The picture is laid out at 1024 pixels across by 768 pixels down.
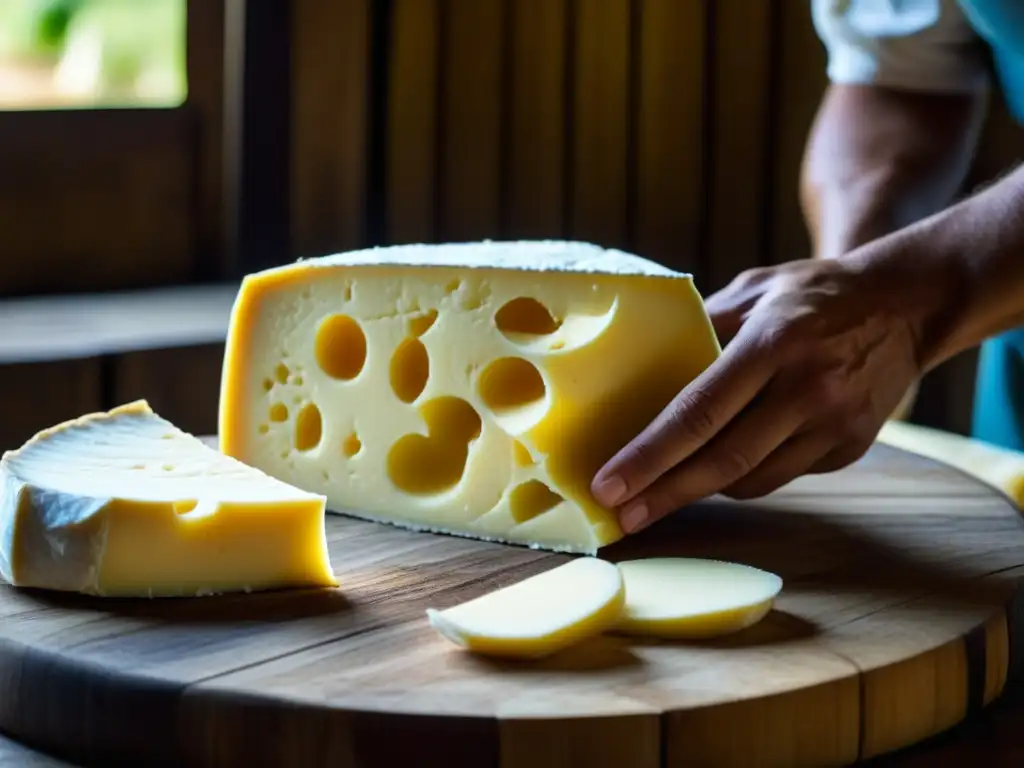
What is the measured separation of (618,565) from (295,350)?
400mm

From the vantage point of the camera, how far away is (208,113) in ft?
7.97

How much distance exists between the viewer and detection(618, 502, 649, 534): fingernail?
1.24 metres

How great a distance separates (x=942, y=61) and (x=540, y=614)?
1169 millimetres

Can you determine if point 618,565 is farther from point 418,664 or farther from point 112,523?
point 112,523

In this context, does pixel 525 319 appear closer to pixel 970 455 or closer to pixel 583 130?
pixel 970 455

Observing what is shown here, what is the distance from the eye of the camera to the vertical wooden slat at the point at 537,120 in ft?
8.74

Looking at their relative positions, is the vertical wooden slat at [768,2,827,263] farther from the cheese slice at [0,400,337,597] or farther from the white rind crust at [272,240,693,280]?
the cheese slice at [0,400,337,597]

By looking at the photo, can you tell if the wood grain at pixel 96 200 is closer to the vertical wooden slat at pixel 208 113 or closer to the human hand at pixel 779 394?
the vertical wooden slat at pixel 208 113

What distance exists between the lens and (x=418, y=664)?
96cm

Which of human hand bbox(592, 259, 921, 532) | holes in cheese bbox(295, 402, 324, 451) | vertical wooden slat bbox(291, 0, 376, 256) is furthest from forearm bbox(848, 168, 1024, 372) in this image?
vertical wooden slat bbox(291, 0, 376, 256)

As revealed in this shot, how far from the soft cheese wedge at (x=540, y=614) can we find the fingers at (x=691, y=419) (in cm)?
14

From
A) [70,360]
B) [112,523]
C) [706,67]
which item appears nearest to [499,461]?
[112,523]

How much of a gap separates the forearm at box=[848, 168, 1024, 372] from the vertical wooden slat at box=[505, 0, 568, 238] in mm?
1352

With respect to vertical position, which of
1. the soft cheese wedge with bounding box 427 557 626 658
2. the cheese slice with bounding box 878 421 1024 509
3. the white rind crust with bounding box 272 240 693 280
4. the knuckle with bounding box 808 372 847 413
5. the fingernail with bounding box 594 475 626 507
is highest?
the white rind crust with bounding box 272 240 693 280
